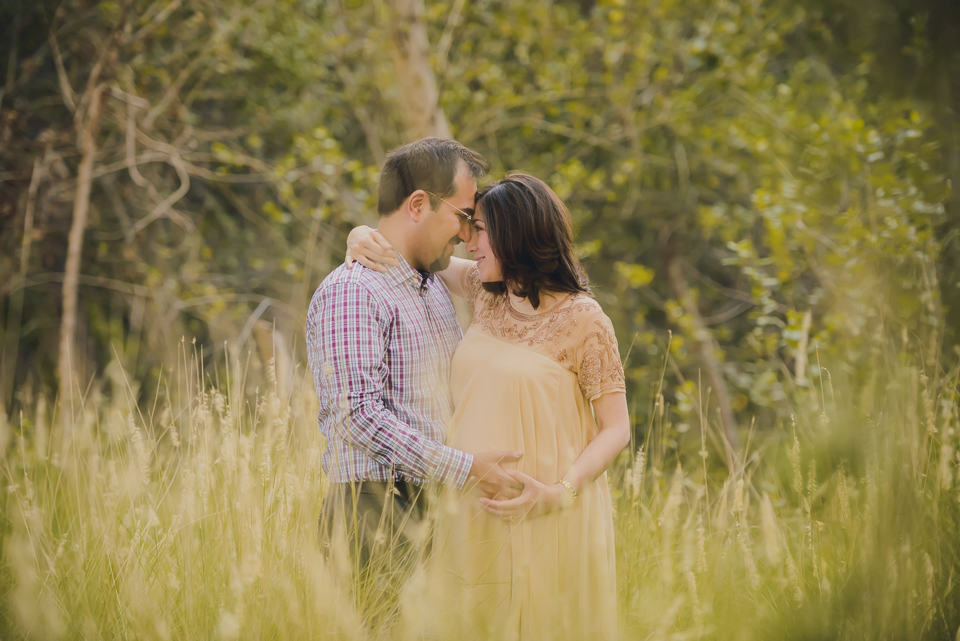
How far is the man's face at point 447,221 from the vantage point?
2234 millimetres

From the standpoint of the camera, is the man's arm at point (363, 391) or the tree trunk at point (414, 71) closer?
the man's arm at point (363, 391)

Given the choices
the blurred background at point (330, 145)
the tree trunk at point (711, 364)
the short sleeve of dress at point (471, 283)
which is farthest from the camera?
the tree trunk at point (711, 364)

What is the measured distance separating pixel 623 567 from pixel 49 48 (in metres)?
5.62

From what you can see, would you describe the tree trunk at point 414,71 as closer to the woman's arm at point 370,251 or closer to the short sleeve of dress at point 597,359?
the woman's arm at point 370,251

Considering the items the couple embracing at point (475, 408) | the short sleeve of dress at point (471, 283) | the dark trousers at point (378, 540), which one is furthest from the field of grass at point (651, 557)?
the short sleeve of dress at point (471, 283)

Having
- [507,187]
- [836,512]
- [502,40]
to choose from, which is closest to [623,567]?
[836,512]

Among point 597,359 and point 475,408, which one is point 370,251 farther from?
point 597,359

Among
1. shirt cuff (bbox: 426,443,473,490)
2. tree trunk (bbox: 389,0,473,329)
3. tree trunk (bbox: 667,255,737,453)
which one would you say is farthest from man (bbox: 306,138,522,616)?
tree trunk (bbox: 667,255,737,453)

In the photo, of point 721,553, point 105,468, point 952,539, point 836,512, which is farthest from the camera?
point 105,468

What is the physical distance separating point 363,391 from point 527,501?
0.54 metres

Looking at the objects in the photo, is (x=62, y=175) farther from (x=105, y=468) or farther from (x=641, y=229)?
(x=641, y=229)

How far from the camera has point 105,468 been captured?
2555 millimetres

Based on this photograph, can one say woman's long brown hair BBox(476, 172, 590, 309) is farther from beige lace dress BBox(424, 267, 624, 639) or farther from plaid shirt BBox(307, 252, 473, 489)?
plaid shirt BBox(307, 252, 473, 489)

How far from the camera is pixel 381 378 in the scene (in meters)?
2.01
